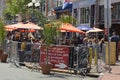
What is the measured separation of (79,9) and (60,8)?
4.65m

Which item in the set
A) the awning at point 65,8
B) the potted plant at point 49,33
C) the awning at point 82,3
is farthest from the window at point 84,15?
the potted plant at point 49,33

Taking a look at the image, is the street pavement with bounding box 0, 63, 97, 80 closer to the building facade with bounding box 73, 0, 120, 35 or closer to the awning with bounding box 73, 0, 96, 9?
the building facade with bounding box 73, 0, 120, 35

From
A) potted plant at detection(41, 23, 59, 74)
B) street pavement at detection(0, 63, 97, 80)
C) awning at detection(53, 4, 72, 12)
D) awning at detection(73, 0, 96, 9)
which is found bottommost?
street pavement at detection(0, 63, 97, 80)

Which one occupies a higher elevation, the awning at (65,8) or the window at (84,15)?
the awning at (65,8)

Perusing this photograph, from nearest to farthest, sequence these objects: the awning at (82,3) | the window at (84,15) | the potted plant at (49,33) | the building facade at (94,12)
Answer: the potted plant at (49,33) → the building facade at (94,12) → the awning at (82,3) → the window at (84,15)

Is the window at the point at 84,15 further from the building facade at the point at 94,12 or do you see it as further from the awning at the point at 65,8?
the awning at the point at 65,8

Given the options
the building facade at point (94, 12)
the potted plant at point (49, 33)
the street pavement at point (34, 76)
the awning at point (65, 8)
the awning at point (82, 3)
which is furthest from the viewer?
the awning at point (65, 8)

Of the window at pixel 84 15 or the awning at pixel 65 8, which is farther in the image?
the awning at pixel 65 8

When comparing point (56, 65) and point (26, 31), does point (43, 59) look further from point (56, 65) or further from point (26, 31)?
point (26, 31)

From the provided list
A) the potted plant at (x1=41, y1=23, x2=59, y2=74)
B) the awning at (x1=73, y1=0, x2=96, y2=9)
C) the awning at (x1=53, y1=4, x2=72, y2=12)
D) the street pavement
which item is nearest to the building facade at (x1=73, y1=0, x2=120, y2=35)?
the awning at (x1=73, y1=0, x2=96, y2=9)

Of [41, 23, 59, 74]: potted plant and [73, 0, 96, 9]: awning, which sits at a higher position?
[73, 0, 96, 9]: awning

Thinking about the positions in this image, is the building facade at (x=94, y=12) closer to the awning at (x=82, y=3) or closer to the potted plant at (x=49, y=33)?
the awning at (x=82, y=3)

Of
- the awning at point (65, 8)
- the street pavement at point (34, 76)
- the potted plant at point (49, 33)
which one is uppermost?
the awning at point (65, 8)

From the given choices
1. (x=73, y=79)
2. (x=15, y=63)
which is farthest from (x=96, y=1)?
(x=73, y=79)
